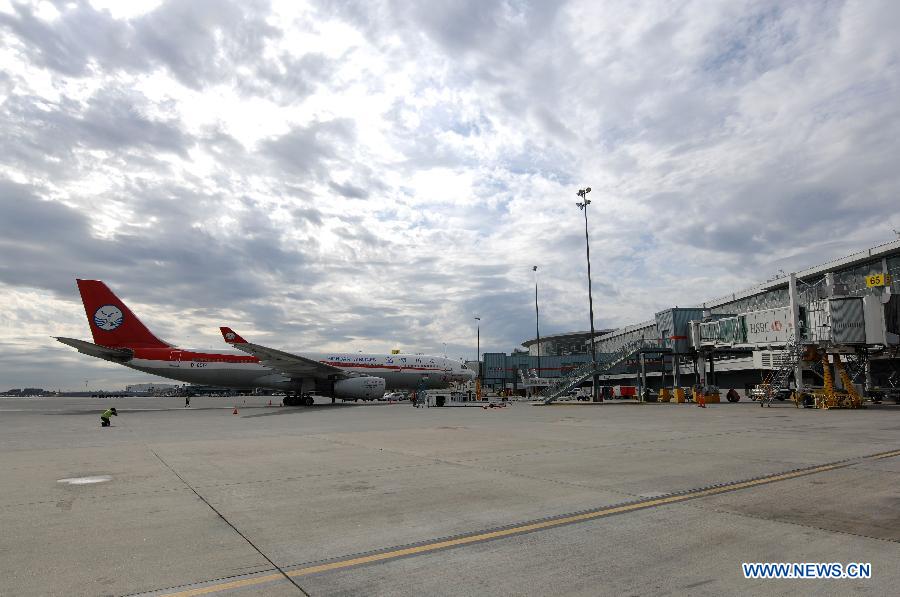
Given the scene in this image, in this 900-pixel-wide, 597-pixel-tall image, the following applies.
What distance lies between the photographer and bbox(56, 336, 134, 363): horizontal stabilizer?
123ft

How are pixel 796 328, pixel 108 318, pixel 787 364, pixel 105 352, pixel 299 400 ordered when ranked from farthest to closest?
pixel 299 400
pixel 108 318
pixel 105 352
pixel 787 364
pixel 796 328

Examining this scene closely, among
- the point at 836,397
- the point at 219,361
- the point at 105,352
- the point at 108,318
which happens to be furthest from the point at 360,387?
the point at 836,397

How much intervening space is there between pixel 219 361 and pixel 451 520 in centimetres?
3975

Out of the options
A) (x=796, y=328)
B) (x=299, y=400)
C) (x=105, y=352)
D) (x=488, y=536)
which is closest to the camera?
(x=488, y=536)

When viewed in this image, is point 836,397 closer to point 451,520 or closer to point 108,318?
point 451,520

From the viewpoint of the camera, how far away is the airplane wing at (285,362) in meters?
38.1

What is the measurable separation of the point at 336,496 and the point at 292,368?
34141 millimetres

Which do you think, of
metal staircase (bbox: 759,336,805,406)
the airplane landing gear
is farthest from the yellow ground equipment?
the airplane landing gear

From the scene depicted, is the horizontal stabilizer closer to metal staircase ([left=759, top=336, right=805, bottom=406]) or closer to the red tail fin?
the red tail fin

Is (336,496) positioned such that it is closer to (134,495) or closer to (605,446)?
(134,495)

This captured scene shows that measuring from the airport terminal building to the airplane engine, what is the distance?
2122cm

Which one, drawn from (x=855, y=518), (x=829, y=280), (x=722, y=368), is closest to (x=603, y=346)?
(x=722, y=368)

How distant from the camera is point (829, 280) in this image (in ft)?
113

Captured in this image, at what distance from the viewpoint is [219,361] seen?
4206cm
